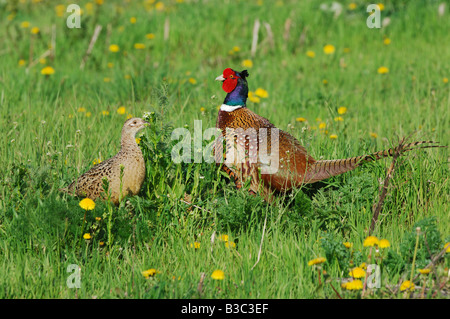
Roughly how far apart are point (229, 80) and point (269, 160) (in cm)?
75

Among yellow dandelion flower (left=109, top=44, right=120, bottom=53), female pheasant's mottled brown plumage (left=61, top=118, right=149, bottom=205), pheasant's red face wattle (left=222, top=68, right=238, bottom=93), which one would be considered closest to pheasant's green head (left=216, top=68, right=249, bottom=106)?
pheasant's red face wattle (left=222, top=68, right=238, bottom=93)

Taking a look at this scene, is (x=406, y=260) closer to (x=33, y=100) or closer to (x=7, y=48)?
(x=33, y=100)

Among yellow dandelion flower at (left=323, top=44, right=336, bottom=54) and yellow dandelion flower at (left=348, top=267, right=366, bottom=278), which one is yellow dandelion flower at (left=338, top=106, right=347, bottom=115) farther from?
yellow dandelion flower at (left=348, top=267, right=366, bottom=278)

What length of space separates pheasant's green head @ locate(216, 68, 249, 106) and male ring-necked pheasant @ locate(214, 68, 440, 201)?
0.21 metres

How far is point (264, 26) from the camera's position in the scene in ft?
27.7

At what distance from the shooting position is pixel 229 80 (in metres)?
4.38

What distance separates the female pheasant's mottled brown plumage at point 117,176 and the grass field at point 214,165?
9cm

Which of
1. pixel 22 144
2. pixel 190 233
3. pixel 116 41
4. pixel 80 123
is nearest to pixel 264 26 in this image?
pixel 116 41

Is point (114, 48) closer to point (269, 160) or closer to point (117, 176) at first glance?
point (117, 176)

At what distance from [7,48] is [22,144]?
361cm

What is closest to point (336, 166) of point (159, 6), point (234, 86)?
point (234, 86)

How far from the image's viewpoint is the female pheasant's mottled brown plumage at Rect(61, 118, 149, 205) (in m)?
3.90

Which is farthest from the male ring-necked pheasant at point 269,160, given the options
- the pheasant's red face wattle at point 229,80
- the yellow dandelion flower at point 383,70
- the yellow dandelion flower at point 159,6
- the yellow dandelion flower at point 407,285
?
the yellow dandelion flower at point 159,6

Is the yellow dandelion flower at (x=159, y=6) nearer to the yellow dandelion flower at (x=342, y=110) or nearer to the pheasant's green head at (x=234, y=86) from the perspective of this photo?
the yellow dandelion flower at (x=342, y=110)
